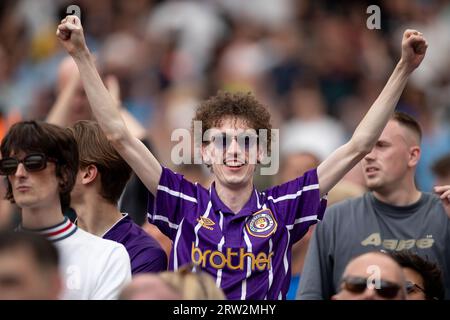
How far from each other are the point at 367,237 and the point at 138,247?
1.54 m

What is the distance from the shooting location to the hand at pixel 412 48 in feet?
17.8

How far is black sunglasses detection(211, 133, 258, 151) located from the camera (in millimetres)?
5398

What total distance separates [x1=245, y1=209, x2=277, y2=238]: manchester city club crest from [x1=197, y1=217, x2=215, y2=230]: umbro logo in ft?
0.54

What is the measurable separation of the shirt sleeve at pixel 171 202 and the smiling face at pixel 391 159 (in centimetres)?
173

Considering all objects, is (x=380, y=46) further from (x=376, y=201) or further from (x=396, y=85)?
(x=396, y=85)

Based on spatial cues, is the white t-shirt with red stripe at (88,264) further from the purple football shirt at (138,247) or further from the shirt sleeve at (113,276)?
the purple football shirt at (138,247)

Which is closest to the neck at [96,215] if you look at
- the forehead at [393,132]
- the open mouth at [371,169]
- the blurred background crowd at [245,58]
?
the open mouth at [371,169]

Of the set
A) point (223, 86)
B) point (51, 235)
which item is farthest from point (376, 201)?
point (223, 86)

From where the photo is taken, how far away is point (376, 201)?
6.79 m

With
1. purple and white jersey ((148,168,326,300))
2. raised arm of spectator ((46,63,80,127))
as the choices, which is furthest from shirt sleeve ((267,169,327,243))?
raised arm of spectator ((46,63,80,127))

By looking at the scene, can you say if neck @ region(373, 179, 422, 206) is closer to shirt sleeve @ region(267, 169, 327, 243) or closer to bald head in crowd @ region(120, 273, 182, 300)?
shirt sleeve @ region(267, 169, 327, 243)

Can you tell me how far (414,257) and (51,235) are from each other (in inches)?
75.3

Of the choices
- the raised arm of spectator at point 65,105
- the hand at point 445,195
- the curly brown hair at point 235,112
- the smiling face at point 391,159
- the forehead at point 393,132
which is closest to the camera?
the curly brown hair at point 235,112
